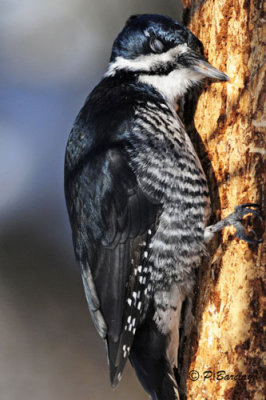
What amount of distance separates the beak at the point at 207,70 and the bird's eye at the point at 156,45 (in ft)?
0.57

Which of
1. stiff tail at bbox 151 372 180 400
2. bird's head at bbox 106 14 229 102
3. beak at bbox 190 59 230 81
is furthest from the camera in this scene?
bird's head at bbox 106 14 229 102

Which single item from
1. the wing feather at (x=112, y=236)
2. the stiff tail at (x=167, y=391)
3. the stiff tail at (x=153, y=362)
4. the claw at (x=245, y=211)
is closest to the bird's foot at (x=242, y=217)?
the claw at (x=245, y=211)

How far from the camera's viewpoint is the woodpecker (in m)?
2.21

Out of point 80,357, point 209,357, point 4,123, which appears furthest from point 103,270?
point 4,123

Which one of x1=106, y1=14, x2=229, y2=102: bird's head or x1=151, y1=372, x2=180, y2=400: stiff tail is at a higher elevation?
x1=106, y1=14, x2=229, y2=102: bird's head

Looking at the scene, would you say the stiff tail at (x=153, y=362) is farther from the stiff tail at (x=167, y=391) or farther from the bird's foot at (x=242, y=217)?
the bird's foot at (x=242, y=217)

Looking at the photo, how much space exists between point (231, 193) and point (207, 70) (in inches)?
19.9

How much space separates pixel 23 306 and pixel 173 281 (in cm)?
270

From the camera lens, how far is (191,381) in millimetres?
2166

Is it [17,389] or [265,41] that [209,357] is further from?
[17,389]

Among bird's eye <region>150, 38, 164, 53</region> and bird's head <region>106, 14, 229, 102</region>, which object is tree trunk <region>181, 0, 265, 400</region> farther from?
bird's eye <region>150, 38, 164, 53</region>

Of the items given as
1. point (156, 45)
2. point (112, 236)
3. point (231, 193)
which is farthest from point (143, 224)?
point (156, 45)

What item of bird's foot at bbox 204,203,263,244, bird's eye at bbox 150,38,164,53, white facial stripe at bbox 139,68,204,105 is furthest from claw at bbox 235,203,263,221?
bird's eye at bbox 150,38,164,53

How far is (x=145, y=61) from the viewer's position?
253cm
